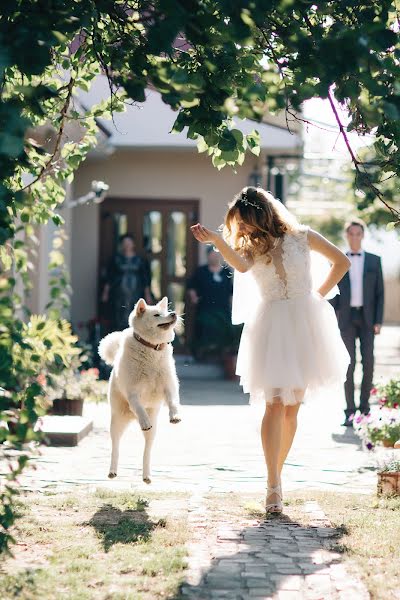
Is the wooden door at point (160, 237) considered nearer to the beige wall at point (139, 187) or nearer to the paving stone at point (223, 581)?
the beige wall at point (139, 187)

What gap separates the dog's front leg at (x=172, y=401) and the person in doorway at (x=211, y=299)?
10.0 meters

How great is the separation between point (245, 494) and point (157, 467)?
59.1 inches

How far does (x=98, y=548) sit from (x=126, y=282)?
38.8 ft

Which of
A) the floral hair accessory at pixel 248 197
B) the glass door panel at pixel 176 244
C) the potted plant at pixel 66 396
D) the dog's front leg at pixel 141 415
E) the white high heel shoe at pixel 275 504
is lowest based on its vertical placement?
the white high heel shoe at pixel 275 504

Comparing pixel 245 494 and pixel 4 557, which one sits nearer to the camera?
pixel 4 557

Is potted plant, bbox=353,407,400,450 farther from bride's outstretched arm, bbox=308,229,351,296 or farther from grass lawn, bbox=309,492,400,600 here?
bride's outstretched arm, bbox=308,229,351,296

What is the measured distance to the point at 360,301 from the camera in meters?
11.6

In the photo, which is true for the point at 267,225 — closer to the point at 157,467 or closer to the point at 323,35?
the point at 323,35

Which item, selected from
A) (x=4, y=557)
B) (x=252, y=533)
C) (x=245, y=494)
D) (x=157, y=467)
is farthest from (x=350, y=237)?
(x=4, y=557)

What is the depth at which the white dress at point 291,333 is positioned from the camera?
6.83 metres

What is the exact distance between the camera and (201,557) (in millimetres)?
5492

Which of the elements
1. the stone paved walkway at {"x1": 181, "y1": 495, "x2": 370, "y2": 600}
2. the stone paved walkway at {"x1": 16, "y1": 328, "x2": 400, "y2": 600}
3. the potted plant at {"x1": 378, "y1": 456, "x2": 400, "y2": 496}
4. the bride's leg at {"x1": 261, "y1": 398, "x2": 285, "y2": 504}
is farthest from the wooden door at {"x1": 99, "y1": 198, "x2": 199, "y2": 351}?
the stone paved walkway at {"x1": 181, "y1": 495, "x2": 370, "y2": 600}

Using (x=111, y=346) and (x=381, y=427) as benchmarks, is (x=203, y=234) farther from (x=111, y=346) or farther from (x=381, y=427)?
(x=381, y=427)

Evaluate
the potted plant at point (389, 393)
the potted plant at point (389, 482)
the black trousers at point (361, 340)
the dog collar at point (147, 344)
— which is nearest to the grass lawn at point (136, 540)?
the potted plant at point (389, 482)
